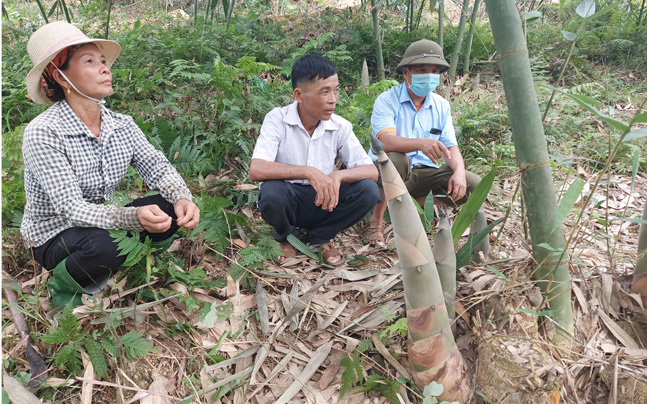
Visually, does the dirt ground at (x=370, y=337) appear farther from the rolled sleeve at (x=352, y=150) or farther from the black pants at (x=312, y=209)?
the rolled sleeve at (x=352, y=150)

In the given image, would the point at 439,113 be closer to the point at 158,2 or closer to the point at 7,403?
the point at 7,403

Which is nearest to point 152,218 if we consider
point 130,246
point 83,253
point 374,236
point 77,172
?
point 130,246

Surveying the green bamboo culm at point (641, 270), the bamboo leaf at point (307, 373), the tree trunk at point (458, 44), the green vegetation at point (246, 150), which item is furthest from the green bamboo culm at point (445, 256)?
the tree trunk at point (458, 44)

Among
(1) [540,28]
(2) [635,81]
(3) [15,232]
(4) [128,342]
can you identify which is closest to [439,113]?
(4) [128,342]

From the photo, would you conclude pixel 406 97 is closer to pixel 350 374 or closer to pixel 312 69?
pixel 312 69

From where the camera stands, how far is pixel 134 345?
1.77 meters

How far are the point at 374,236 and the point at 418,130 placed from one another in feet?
2.48

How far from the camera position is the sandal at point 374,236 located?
2.79 meters

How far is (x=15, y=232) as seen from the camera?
7.77 ft

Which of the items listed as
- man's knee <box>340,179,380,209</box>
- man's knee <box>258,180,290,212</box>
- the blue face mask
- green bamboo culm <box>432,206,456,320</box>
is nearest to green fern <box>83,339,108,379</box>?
man's knee <box>258,180,290,212</box>

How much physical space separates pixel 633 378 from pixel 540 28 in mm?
5455

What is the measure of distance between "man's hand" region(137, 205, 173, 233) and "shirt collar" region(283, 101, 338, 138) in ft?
3.19

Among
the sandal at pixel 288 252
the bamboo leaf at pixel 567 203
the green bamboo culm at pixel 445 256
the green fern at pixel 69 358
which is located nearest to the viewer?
the bamboo leaf at pixel 567 203

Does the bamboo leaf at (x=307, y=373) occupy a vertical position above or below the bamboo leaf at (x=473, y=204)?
below
